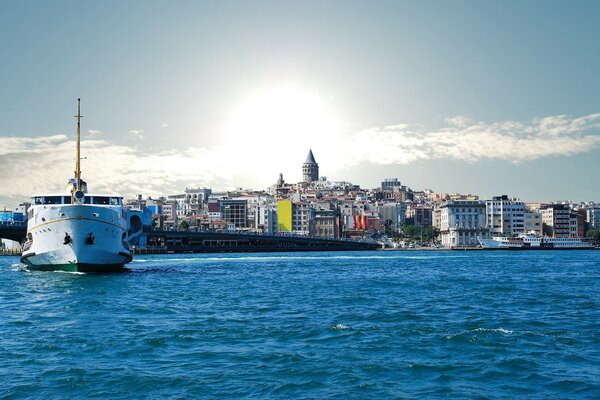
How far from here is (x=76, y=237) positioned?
150 feet

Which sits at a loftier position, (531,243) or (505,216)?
(505,216)

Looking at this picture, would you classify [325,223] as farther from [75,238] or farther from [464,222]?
[75,238]

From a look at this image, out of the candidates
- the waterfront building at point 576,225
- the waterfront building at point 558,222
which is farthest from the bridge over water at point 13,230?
the waterfront building at point 576,225

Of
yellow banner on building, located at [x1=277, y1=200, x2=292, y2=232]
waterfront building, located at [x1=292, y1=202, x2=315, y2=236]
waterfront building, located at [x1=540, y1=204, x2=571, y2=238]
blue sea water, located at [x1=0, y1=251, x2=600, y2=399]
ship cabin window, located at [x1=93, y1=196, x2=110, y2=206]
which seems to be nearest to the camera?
blue sea water, located at [x1=0, y1=251, x2=600, y2=399]

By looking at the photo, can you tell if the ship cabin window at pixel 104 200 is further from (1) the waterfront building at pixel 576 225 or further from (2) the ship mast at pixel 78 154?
(1) the waterfront building at pixel 576 225

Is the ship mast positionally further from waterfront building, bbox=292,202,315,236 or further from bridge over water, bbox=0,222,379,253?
waterfront building, bbox=292,202,315,236

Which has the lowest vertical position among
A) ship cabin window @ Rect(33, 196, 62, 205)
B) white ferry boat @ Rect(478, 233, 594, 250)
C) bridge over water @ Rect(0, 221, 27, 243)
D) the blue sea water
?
the blue sea water

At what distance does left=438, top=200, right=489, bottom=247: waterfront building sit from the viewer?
169875 millimetres

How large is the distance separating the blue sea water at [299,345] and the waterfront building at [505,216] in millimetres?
147329

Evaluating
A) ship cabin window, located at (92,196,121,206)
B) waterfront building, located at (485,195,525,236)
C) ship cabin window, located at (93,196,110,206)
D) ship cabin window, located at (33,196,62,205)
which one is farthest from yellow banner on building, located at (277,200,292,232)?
ship cabin window, located at (33,196,62,205)

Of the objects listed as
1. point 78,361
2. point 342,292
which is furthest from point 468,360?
point 342,292

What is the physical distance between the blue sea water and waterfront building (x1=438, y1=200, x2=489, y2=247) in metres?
137

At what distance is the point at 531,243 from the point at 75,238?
11916 cm

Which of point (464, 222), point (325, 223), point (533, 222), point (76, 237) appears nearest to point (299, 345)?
point (76, 237)
